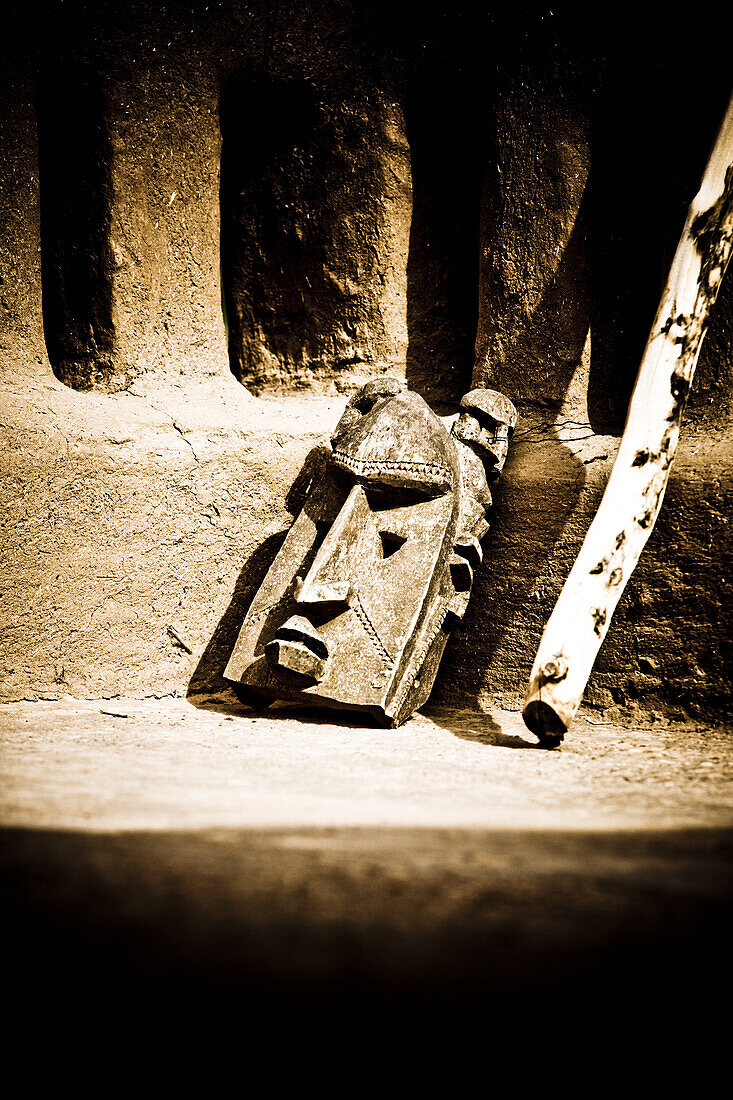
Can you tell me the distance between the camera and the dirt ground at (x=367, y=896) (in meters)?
0.74

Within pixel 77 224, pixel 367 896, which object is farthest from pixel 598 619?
pixel 77 224

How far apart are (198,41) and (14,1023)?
282 centimetres

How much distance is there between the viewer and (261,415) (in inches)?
101

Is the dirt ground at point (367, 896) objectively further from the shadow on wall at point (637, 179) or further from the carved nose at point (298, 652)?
the shadow on wall at point (637, 179)

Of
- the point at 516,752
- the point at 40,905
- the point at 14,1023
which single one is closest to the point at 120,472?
the point at 516,752

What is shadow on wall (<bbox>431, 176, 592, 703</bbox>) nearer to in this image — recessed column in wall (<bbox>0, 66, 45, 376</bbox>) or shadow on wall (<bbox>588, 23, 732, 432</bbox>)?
shadow on wall (<bbox>588, 23, 732, 432</bbox>)

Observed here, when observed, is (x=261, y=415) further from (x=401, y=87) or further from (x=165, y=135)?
(x=401, y=87)

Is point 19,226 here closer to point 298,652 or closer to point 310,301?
point 310,301

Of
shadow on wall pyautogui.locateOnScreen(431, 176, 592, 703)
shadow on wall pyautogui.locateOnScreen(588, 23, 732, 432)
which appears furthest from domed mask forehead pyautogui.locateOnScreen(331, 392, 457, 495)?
shadow on wall pyautogui.locateOnScreen(588, 23, 732, 432)

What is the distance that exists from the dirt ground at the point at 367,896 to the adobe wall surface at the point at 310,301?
764mm

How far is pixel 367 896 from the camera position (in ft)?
2.96

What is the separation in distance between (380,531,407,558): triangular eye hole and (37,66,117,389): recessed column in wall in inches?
43.6

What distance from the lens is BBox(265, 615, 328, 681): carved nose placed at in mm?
1799

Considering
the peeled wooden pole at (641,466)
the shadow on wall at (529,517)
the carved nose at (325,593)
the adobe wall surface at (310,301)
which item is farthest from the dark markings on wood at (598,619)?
the carved nose at (325,593)
